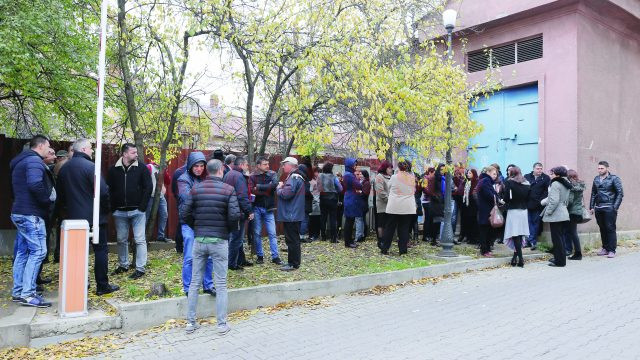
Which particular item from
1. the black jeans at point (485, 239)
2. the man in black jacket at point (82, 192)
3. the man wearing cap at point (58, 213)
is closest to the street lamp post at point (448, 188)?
the black jeans at point (485, 239)

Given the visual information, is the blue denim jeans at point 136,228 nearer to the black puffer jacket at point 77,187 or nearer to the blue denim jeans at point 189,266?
the black puffer jacket at point 77,187

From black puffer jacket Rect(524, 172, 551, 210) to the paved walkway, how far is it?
131 inches

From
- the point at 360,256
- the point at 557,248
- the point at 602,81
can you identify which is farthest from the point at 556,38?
the point at 360,256

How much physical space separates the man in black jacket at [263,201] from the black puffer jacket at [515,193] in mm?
4654

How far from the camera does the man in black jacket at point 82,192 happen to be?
6133 mm

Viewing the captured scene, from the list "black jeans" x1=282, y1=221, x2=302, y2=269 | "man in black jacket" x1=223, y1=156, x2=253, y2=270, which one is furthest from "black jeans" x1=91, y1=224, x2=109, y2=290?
"black jeans" x1=282, y1=221, x2=302, y2=269

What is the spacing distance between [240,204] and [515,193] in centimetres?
561

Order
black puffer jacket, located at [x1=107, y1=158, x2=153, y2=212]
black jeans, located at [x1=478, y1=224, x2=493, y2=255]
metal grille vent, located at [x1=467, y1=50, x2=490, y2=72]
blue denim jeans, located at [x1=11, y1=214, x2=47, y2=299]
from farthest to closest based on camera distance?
1. metal grille vent, located at [x1=467, y1=50, x2=490, y2=72]
2. black jeans, located at [x1=478, y1=224, x2=493, y2=255]
3. black puffer jacket, located at [x1=107, y1=158, x2=153, y2=212]
4. blue denim jeans, located at [x1=11, y1=214, x2=47, y2=299]

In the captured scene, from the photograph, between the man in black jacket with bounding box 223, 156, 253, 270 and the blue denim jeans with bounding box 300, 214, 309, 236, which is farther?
the blue denim jeans with bounding box 300, 214, 309, 236

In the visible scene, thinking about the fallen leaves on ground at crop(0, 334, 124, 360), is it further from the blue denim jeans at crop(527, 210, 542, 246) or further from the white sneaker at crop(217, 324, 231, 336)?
the blue denim jeans at crop(527, 210, 542, 246)

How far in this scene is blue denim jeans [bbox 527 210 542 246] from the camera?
11.3m

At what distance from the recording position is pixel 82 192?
243 inches

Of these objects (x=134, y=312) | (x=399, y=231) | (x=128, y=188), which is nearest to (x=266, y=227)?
(x=128, y=188)

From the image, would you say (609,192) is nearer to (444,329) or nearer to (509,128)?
(509,128)
